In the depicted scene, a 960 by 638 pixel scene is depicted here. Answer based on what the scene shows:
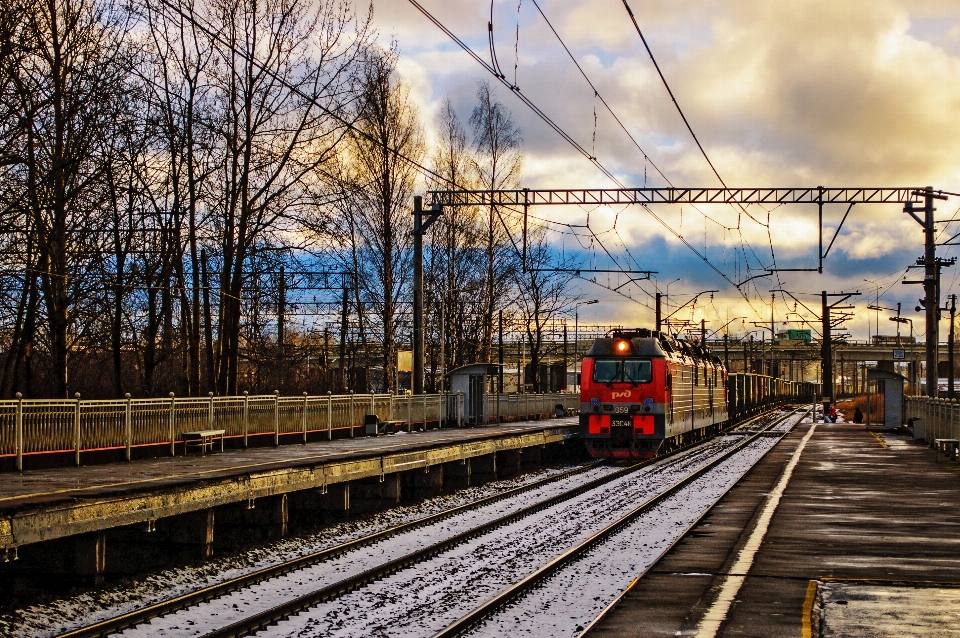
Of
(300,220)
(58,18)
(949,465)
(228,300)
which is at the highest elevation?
(58,18)

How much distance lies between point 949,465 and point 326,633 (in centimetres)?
2301

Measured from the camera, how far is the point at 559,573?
42.6 feet

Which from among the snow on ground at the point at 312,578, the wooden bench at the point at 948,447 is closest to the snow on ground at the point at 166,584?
the snow on ground at the point at 312,578

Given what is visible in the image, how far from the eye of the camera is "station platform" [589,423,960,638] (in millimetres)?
9977

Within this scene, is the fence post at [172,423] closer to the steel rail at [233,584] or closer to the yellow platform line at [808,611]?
the steel rail at [233,584]

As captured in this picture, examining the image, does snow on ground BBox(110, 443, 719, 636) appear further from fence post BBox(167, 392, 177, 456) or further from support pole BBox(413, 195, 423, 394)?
support pole BBox(413, 195, 423, 394)

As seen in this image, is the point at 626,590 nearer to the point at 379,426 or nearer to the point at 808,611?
the point at 808,611

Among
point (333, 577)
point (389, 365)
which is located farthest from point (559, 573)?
point (389, 365)

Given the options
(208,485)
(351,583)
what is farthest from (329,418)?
(351,583)

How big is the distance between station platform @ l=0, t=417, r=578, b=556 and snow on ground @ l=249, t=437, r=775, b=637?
225cm

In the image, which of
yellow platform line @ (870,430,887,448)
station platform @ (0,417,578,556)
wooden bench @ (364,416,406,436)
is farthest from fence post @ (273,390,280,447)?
yellow platform line @ (870,430,887,448)

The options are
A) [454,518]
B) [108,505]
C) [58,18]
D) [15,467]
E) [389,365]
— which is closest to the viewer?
[108,505]

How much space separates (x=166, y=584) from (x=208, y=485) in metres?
1.99

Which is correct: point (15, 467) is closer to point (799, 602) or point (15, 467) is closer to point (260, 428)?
point (260, 428)
